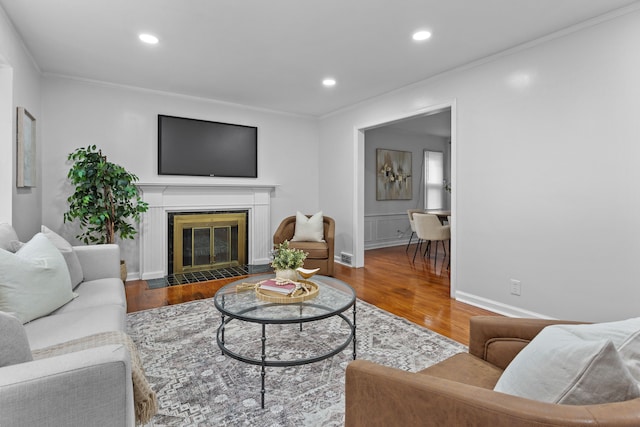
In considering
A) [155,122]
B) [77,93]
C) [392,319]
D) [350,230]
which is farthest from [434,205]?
[77,93]

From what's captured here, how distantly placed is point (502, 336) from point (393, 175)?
591 centimetres

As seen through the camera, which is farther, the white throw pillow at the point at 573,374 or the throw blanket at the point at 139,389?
the throw blanket at the point at 139,389

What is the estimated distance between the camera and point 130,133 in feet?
13.8

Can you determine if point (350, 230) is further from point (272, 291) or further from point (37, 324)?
point (37, 324)

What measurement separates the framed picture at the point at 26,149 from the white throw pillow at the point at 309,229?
2.95 metres

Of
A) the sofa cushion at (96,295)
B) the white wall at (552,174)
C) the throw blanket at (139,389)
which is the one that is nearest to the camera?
the throw blanket at (139,389)

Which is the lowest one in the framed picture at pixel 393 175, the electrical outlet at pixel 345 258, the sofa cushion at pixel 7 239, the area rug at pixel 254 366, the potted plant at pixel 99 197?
the area rug at pixel 254 366

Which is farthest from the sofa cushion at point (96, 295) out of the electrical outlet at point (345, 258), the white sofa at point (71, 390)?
the electrical outlet at point (345, 258)

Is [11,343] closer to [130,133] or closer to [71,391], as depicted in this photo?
[71,391]

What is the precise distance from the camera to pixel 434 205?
7.86 meters

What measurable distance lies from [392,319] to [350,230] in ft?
7.45

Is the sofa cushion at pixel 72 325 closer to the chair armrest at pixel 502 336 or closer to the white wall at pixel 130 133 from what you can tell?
the chair armrest at pixel 502 336

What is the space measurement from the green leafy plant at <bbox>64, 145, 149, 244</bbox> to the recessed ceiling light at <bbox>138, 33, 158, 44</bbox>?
1491 mm

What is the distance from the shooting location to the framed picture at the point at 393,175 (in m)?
6.83
